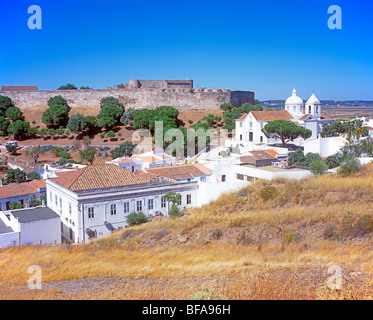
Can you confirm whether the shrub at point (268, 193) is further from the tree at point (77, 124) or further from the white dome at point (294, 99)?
the tree at point (77, 124)

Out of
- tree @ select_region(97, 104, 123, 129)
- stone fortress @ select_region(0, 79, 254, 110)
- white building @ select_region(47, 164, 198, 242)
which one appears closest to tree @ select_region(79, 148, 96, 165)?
tree @ select_region(97, 104, 123, 129)

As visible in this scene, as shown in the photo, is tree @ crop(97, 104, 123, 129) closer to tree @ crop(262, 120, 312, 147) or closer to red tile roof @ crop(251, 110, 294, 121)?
red tile roof @ crop(251, 110, 294, 121)

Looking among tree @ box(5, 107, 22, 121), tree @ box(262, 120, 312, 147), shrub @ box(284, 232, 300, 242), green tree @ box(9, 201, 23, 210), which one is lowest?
green tree @ box(9, 201, 23, 210)

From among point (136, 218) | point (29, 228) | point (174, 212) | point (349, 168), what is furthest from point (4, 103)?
point (349, 168)

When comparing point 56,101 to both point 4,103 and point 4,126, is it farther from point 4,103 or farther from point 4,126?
point 4,126

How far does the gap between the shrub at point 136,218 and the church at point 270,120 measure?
56.1ft

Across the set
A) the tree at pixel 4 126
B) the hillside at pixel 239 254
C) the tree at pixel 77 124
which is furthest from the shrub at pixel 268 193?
the tree at pixel 4 126

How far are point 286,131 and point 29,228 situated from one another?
776 inches

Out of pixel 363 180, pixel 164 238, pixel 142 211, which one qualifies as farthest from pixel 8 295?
pixel 363 180

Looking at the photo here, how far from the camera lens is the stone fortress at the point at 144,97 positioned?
45.8 m

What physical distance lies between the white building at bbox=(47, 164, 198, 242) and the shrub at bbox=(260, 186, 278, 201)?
419 cm

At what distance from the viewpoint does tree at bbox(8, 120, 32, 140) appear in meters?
38.1
